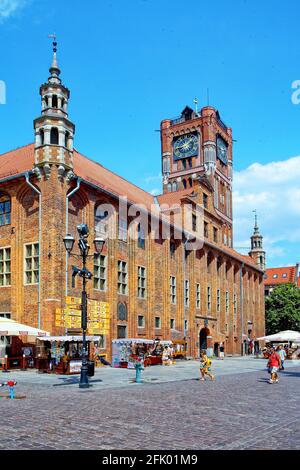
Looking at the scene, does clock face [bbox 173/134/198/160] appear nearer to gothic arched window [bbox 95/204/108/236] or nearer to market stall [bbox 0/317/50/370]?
gothic arched window [bbox 95/204/108/236]

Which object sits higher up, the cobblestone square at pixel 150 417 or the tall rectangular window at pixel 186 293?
the tall rectangular window at pixel 186 293

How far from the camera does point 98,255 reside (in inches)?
1226

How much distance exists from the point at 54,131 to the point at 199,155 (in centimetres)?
4511

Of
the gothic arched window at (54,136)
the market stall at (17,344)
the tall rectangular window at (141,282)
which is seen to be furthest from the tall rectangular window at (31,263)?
the tall rectangular window at (141,282)

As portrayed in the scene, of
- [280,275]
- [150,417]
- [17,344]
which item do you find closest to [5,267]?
[17,344]

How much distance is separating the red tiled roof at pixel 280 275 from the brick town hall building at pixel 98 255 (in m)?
52.4

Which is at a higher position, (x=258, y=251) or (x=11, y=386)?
(x=258, y=251)

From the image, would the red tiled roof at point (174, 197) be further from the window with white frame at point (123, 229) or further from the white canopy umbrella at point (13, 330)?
the white canopy umbrella at point (13, 330)

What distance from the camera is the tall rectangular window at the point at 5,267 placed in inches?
1187

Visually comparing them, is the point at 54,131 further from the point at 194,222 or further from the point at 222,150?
the point at 222,150

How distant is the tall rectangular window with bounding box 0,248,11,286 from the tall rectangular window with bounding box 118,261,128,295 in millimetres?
7471

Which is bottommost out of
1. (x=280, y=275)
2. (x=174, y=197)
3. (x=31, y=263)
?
(x=31, y=263)

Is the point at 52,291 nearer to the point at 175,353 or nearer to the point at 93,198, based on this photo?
the point at 93,198
